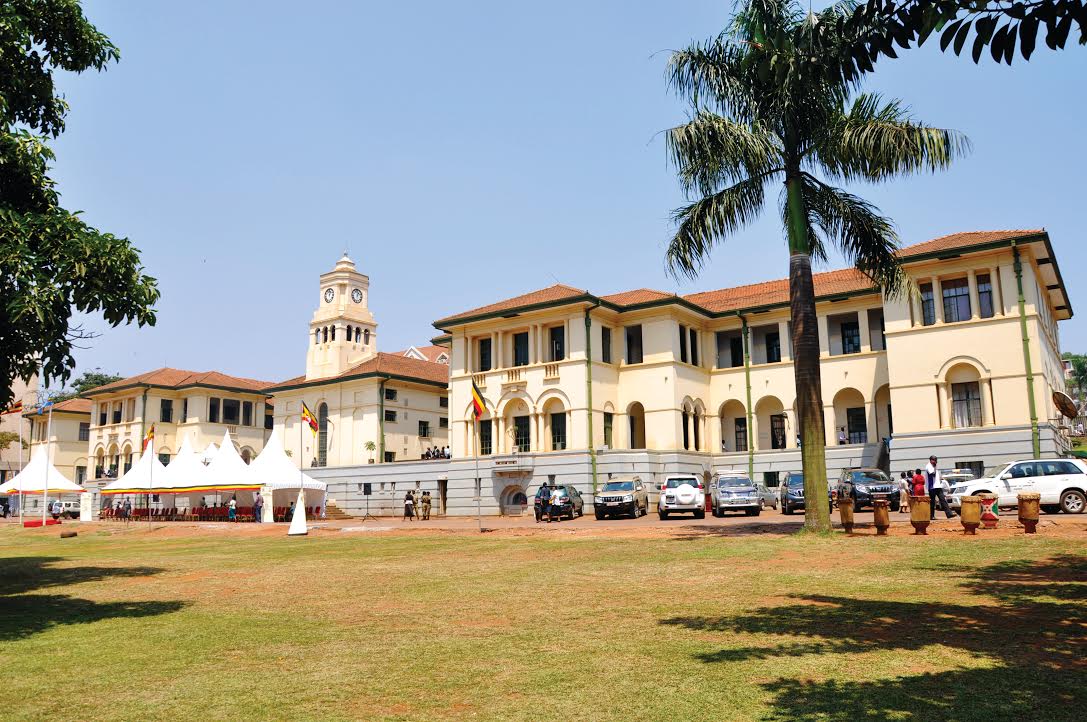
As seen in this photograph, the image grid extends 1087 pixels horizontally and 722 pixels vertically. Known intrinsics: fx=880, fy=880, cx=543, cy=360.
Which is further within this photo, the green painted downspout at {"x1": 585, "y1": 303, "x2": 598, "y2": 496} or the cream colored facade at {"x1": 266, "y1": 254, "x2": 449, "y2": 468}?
the cream colored facade at {"x1": 266, "y1": 254, "x2": 449, "y2": 468}

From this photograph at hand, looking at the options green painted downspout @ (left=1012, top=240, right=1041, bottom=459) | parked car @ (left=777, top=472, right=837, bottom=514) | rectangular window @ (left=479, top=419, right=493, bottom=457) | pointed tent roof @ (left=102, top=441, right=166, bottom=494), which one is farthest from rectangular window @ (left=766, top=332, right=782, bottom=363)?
pointed tent roof @ (left=102, top=441, right=166, bottom=494)

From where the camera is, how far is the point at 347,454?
182 ft

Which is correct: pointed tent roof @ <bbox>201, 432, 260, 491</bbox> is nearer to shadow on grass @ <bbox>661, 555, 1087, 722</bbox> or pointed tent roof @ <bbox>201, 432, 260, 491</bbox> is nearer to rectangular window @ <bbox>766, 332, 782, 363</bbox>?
rectangular window @ <bbox>766, 332, 782, 363</bbox>

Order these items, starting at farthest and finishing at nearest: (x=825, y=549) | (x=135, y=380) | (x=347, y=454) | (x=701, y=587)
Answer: (x=135, y=380)
(x=347, y=454)
(x=825, y=549)
(x=701, y=587)

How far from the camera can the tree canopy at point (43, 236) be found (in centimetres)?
1126

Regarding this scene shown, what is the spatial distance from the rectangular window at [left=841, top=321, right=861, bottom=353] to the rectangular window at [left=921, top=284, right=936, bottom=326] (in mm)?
5141

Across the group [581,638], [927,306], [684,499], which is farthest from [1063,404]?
[581,638]

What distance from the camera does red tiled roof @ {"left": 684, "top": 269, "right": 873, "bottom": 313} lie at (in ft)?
143

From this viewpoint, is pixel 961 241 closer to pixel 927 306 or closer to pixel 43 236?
pixel 927 306

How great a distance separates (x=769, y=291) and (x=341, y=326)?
35.0m

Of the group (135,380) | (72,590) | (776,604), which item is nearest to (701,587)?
(776,604)

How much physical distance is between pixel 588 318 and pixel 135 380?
43.2 m

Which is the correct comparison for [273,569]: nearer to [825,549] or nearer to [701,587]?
[701,587]

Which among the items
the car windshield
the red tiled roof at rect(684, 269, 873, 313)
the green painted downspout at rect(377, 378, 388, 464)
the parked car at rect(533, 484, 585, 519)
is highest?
the red tiled roof at rect(684, 269, 873, 313)
